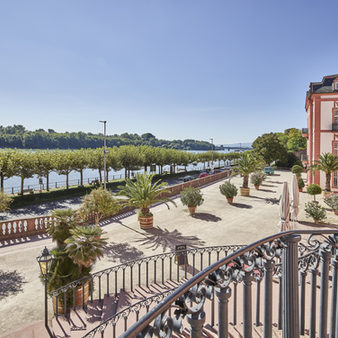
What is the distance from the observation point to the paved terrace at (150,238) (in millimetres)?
8086

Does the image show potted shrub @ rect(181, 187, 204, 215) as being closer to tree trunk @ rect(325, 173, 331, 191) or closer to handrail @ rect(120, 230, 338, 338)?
tree trunk @ rect(325, 173, 331, 191)

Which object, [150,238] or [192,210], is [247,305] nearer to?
[150,238]

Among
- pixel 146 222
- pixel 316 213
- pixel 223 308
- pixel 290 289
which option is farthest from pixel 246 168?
pixel 223 308

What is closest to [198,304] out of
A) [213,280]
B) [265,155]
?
[213,280]

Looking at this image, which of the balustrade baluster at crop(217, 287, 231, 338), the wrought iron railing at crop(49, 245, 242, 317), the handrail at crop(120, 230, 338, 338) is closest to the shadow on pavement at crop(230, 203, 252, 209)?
the wrought iron railing at crop(49, 245, 242, 317)

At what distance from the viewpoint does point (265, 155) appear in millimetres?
56031

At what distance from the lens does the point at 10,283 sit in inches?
364

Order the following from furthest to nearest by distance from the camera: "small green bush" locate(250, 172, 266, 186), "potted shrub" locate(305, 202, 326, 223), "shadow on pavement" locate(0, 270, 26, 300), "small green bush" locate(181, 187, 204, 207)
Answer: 1. "small green bush" locate(250, 172, 266, 186)
2. "small green bush" locate(181, 187, 204, 207)
3. "potted shrub" locate(305, 202, 326, 223)
4. "shadow on pavement" locate(0, 270, 26, 300)

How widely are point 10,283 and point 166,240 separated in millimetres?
6964

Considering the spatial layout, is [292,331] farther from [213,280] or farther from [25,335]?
[25,335]

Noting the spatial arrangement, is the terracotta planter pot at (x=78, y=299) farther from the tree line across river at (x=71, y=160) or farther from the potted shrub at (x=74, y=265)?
the tree line across river at (x=71, y=160)

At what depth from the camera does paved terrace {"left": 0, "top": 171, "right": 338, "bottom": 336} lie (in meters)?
8.09

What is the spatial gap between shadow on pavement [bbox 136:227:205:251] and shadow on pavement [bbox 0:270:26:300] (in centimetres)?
541

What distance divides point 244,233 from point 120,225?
25.3 feet
